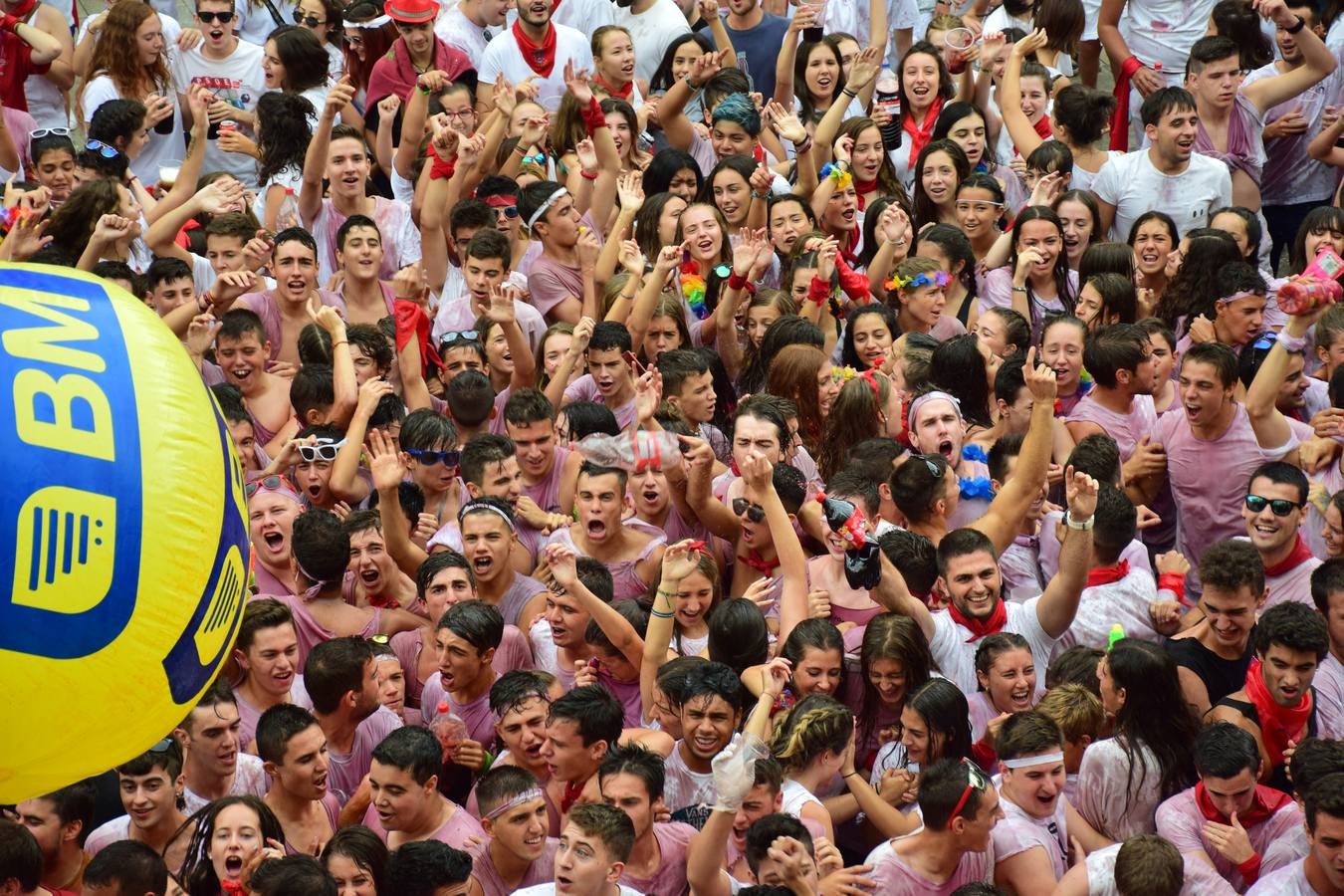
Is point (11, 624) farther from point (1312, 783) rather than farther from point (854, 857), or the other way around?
point (1312, 783)

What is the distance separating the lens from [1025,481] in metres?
7.34

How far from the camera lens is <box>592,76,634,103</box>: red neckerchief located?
11.2 metres

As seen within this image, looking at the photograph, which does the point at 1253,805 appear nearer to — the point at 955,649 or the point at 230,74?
the point at 955,649

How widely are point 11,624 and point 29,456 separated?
40 cm

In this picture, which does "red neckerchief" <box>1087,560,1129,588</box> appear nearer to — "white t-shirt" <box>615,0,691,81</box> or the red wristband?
the red wristband

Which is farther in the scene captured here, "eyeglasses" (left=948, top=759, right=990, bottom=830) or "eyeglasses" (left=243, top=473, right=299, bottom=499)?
"eyeglasses" (left=243, top=473, right=299, bottom=499)

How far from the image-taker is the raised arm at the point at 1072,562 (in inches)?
263

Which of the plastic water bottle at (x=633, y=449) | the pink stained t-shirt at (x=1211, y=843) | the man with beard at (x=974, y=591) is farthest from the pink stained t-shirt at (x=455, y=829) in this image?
the pink stained t-shirt at (x=1211, y=843)

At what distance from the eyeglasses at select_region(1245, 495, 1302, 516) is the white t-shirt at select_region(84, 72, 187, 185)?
6.41 metres

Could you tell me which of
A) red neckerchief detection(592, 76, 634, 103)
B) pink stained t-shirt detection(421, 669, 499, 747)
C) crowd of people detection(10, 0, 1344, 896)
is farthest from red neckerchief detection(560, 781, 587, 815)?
red neckerchief detection(592, 76, 634, 103)

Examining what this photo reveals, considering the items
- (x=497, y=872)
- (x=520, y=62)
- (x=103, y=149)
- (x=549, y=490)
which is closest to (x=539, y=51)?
(x=520, y=62)

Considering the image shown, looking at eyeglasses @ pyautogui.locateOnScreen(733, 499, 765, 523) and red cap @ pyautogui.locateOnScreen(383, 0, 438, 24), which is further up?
eyeglasses @ pyautogui.locateOnScreen(733, 499, 765, 523)

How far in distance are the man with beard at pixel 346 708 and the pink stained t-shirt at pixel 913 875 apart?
1820 mm

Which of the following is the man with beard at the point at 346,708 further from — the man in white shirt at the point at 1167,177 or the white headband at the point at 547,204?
the man in white shirt at the point at 1167,177
